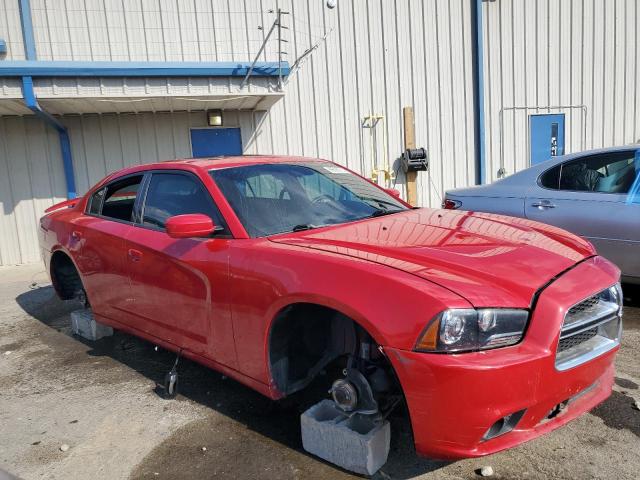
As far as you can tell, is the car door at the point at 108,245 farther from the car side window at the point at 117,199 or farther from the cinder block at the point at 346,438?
the cinder block at the point at 346,438

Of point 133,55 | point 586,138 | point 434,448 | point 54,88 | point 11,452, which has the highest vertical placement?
point 133,55

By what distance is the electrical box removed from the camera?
10.2 meters

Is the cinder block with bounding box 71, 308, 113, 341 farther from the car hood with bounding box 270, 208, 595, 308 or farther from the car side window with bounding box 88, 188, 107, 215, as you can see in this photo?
the car hood with bounding box 270, 208, 595, 308

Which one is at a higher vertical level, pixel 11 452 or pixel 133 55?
pixel 133 55

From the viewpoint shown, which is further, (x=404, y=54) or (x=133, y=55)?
(x=404, y=54)

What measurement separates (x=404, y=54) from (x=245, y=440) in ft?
29.3

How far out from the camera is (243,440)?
2.98 meters

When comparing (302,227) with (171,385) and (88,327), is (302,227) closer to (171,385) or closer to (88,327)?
(171,385)

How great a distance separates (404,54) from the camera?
403 inches

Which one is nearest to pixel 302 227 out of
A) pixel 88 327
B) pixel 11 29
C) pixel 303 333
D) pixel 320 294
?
pixel 303 333

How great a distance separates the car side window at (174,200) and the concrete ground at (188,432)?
1180 millimetres

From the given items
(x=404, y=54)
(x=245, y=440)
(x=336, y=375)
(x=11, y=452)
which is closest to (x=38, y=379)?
(x=11, y=452)

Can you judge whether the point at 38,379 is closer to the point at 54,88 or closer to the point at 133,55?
the point at 54,88

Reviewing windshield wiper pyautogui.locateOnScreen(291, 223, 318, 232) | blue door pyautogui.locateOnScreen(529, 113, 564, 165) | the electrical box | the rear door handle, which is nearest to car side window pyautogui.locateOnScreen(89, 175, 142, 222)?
the rear door handle
